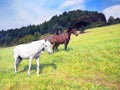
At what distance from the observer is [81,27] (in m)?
80.6

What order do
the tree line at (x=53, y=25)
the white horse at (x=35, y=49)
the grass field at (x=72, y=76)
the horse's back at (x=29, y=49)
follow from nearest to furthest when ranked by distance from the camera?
the grass field at (x=72, y=76) < the white horse at (x=35, y=49) < the horse's back at (x=29, y=49) < the tree line at (x=53, y=25)

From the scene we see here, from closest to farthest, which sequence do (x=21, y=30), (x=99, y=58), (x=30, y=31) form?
(x=99, y=58) < (x=30, y=31) < (x=21, y=30)

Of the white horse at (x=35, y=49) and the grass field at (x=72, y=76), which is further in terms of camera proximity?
the white horse at (x=35, y=49)

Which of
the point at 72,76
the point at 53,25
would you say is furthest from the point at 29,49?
the point at 53,25

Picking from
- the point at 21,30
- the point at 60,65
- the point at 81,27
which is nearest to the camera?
the point at 60,65

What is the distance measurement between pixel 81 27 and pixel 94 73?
6534 centimetres

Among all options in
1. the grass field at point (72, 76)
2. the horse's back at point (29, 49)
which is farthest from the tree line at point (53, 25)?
the horse's back at point (29, 49)

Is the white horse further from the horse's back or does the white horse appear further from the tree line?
the tree line

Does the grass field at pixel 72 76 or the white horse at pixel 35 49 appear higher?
the white horse at pixel 35 49

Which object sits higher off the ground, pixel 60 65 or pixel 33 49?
pixel 33 49

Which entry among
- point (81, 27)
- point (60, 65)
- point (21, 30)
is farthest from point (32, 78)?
point (21, 30)

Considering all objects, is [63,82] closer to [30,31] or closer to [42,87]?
[42,87]

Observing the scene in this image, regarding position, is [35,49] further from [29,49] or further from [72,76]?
[72,76]

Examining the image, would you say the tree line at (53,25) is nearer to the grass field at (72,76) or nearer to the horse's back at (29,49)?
the grass field at (72,76)
